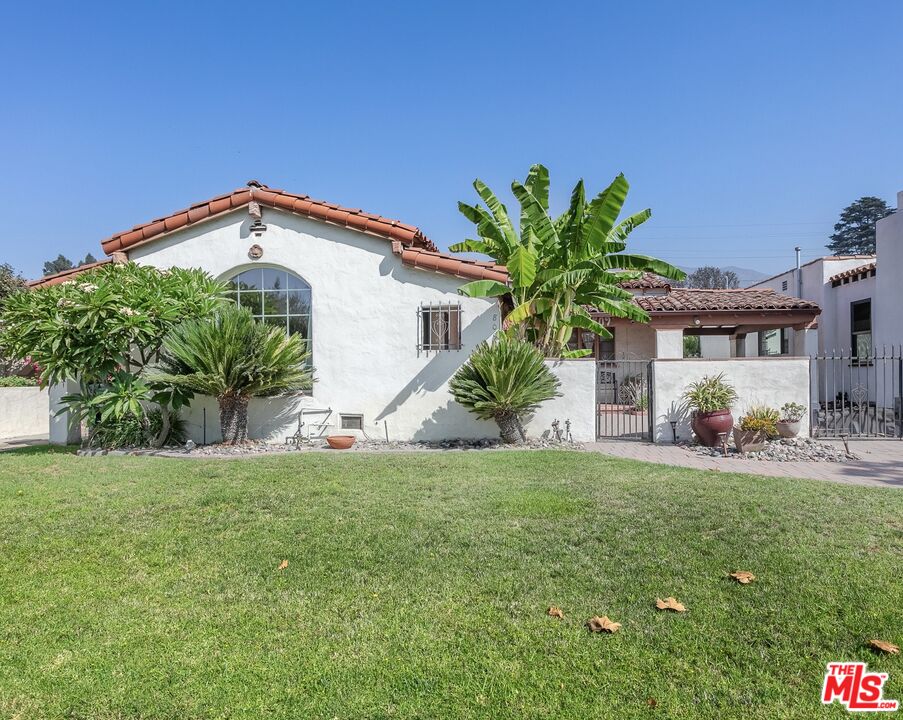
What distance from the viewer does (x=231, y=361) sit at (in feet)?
33.9

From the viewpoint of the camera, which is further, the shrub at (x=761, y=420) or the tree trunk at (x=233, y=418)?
the tree trunk at (x=233, y=418)

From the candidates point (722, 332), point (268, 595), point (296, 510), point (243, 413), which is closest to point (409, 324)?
point (243, 413)

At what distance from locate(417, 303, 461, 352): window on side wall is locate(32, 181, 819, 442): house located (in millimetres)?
22

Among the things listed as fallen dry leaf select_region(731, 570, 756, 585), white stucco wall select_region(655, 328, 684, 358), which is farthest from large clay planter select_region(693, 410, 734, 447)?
fallen dry leaf select_region(731, 570, 756, 585)

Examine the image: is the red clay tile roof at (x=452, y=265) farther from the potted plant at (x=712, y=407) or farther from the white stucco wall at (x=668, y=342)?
the white stucco wall at (x=668, y=342)

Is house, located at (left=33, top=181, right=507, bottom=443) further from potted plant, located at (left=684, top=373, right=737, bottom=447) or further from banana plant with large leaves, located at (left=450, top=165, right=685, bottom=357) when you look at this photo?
potted plant, located at (left=684, top=373, right=737, bottom=447)

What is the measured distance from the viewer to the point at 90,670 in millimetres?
3152

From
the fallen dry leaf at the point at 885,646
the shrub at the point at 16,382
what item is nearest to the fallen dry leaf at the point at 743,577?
the fallen dry leaf at the point at 885,646

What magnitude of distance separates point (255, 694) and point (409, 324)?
370 inches

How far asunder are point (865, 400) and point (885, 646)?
53.1ft

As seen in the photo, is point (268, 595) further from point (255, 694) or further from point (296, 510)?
point (296, 510)

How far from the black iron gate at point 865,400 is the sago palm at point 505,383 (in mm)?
5495

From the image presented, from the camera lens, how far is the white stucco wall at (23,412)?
51.1ft

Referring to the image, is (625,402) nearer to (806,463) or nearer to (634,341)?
(634,341)
